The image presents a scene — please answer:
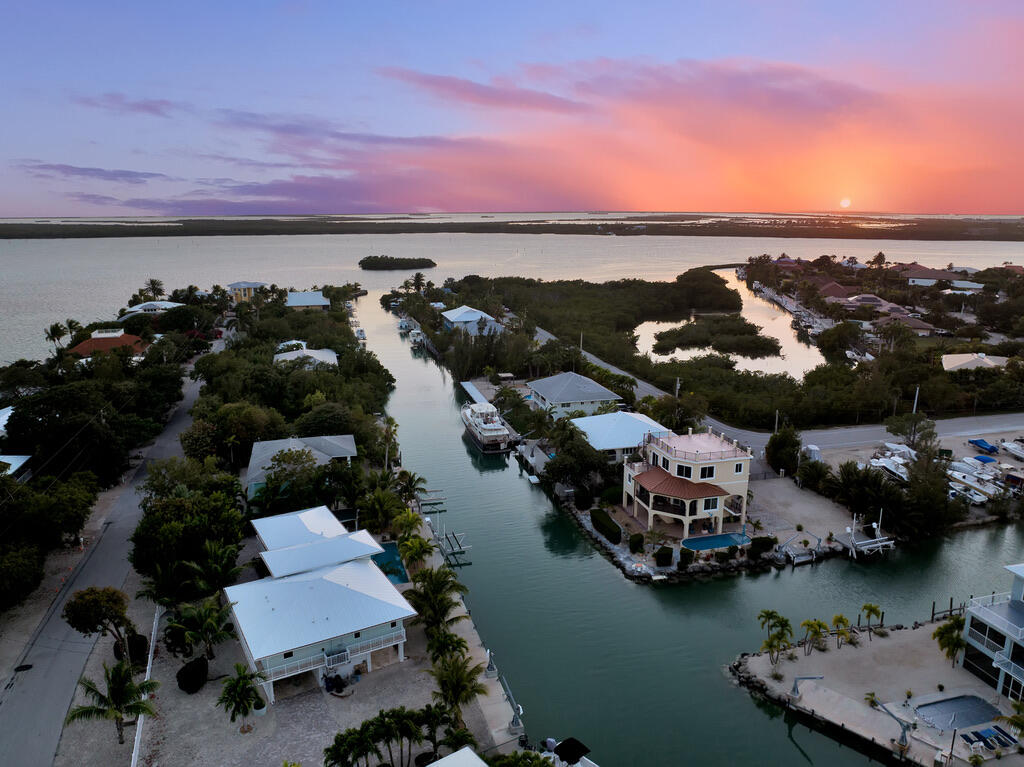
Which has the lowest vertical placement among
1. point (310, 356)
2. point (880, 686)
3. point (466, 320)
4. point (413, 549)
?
point (880, 686)

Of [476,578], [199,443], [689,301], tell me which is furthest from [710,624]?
[689,301]

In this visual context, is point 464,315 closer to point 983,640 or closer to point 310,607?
point 310,607

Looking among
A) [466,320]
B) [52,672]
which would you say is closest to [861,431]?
[466,320]

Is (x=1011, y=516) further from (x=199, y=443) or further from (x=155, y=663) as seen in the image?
(x=199, y=443)

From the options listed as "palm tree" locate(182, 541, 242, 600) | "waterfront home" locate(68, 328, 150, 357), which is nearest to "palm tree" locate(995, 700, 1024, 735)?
"palm tree" locate(182, 541, 242, 600)

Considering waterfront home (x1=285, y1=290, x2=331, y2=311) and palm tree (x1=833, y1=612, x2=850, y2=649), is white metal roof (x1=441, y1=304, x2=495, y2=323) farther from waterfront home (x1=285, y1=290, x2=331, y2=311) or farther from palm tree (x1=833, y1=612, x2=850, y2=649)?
palm tree (x1=833, y1=612, x2=850, y2=649)

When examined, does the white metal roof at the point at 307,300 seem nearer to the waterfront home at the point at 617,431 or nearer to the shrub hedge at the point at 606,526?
the waterfront home at the point at 617,431

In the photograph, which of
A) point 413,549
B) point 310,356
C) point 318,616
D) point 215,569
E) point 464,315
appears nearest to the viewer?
point 318,616
